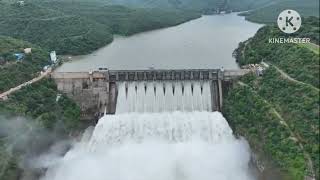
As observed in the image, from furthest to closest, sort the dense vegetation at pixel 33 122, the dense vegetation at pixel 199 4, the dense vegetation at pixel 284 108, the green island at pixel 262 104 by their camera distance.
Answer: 1. the dense vegetation at pixel 199 4
2. the dense vegetation at pixel 33 122
3. the green island at pixel 262 104
4. the dense vegetation at pixel 284 108

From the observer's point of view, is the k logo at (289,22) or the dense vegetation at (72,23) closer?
the k logo at (289,22)

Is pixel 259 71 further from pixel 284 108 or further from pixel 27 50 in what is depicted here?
pixel 27 50

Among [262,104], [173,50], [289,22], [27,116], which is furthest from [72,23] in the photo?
[262,104]

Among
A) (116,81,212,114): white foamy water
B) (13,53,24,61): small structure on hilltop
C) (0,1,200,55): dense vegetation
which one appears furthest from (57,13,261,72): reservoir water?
(116,81,212,114): white foamy water

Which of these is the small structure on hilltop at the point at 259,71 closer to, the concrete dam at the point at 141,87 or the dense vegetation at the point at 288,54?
the concrete dam at the point at 141,87

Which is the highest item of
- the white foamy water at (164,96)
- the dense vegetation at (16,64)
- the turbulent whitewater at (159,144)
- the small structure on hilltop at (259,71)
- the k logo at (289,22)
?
the k logo at (289,22)

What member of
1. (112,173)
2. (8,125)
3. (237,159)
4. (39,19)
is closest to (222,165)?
(237,159)

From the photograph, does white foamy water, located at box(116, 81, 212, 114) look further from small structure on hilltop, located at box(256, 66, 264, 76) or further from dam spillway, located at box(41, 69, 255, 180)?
small structure on hilltop, located at box(256, 66, 264, 76)

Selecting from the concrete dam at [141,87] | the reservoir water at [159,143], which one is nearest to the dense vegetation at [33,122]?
the concrete dam at [141,87]
